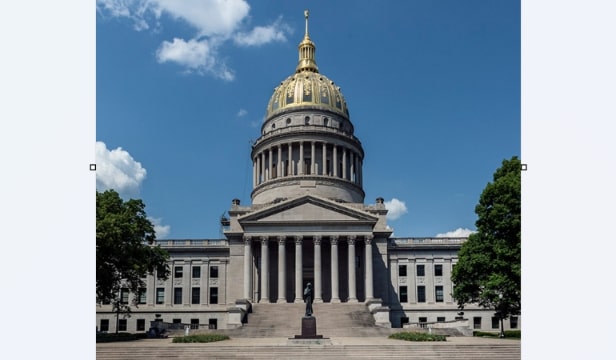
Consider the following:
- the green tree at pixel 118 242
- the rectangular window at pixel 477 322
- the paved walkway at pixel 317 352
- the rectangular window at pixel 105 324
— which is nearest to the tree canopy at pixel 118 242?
the green tree at pixel 118 242

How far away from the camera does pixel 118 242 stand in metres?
32.8

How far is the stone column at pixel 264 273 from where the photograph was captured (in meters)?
52.3

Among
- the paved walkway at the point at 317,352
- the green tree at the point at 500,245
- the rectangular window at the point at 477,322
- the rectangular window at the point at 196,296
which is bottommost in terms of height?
the rectangular window at the point at 477,322

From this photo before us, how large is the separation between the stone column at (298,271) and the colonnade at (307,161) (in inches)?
604

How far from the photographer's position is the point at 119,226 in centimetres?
3294

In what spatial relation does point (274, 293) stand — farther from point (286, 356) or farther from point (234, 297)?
point (286, 356)

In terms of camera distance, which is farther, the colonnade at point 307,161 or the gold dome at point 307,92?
the gold dome at point 307,92

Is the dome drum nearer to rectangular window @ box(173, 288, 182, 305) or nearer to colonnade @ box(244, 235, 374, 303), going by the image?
colonnade @ box(244, 235, 374, 303)

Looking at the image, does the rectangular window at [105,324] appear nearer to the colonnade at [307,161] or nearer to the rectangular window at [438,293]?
the colonnade at [307,161]

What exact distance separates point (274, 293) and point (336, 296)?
23.5 ft

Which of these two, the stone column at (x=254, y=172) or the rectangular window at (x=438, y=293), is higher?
the stone column at (x=254, y=172)

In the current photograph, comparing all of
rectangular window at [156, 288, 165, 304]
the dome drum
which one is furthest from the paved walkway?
the dome drum

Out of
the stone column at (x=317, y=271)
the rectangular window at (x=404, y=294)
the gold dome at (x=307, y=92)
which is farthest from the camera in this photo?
the gold dome at (x=307, y=92)

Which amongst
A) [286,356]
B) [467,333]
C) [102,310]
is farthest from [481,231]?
[102,310]
